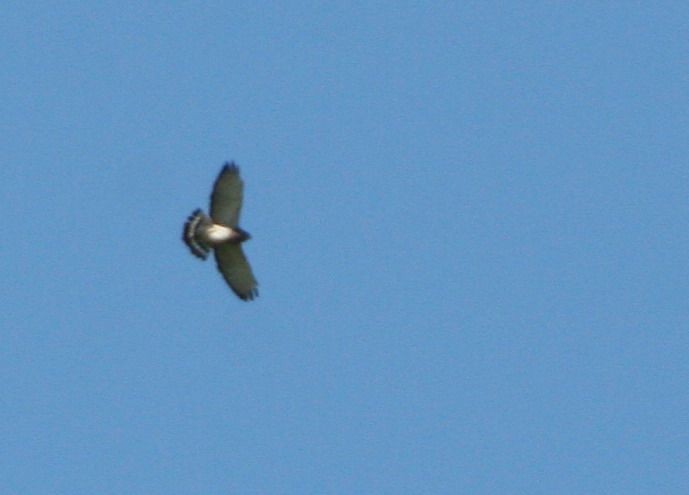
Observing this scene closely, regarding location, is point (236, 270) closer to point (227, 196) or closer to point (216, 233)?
point (216, 233)

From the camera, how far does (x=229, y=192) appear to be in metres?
57.1

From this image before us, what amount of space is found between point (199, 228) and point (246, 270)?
138 cm

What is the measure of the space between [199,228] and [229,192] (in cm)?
87

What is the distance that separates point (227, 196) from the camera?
57.2 meters

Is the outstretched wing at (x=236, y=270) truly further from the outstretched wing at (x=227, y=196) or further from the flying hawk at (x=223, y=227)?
the outstretched wing at (x=227, y=196)

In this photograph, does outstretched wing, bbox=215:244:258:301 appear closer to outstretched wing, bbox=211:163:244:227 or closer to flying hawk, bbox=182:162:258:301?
flying hawk, bbox=182:162:258:301

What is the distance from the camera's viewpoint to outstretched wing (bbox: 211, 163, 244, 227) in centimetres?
5691

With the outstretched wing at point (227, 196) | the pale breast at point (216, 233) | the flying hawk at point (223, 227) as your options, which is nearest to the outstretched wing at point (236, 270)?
the flying hawk at point (223, 227)

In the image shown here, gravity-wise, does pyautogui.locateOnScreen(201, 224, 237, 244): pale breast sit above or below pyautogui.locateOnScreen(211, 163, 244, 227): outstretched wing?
below

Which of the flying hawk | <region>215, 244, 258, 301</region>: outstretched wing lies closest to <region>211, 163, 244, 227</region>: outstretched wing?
the flying hawk

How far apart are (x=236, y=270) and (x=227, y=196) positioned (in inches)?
69.6

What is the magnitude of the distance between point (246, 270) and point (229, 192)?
185 cm

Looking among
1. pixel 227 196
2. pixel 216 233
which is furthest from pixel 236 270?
pixel 227 196

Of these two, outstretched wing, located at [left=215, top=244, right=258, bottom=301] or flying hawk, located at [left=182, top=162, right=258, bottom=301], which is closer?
flying hawk, located at [left=182, top=162, right=258, bottom=301]
